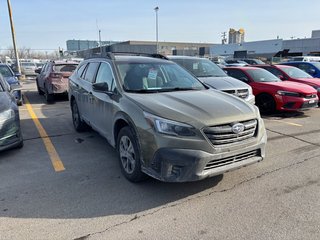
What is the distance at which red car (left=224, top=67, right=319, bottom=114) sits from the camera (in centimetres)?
828

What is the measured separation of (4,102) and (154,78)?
2.79m

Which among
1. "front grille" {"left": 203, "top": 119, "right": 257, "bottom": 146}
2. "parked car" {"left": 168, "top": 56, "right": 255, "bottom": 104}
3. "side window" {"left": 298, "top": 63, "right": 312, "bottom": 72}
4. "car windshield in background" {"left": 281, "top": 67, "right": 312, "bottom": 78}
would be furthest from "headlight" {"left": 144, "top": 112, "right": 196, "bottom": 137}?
"side window" {"left": 298, "top": 63, "right": 312, "bottom": 72}

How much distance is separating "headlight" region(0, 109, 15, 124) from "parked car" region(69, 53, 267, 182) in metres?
1.52

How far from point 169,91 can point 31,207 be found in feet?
7.96

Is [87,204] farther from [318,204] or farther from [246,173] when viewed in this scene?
[318,204]

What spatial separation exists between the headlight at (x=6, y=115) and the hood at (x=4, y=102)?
0.08 meters

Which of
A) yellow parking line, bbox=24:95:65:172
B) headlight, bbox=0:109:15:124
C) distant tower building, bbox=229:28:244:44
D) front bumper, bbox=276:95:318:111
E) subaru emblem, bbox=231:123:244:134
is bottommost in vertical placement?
yellow parking line, bbox=24:95:65:172

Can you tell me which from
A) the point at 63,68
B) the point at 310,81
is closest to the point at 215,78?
the point at 310,81

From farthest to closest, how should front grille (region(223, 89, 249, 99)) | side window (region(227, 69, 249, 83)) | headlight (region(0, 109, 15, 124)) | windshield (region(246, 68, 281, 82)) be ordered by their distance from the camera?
side window (region(227, 69, 249, 83))
windshield (region(246, 68, 281, 82))
front grille (region(223, 89, 249, 99))
headlight (region(0, 109, 15, 124))

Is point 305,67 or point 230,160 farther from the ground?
point 305,67

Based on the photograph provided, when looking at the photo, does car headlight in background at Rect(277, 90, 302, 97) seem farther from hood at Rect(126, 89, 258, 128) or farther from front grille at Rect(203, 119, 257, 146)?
front grille at Rect(203, 119, 257, 146)

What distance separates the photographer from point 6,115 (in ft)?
Answer: 15.7

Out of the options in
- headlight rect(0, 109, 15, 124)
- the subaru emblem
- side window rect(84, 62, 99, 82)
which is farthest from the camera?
side window rect(84, 62, 99, 82)

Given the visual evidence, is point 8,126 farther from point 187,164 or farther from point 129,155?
point 187,164
